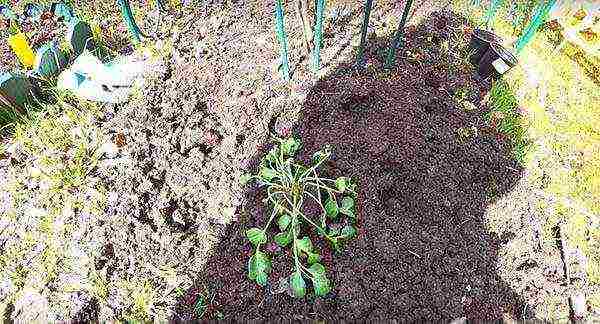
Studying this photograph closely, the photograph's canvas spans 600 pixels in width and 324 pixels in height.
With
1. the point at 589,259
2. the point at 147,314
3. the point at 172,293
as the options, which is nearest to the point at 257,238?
the point at 172,293

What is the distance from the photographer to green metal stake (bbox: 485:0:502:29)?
2.55m

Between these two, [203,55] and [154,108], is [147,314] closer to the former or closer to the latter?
[154,108]

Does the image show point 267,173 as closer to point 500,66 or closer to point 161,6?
point 500,66

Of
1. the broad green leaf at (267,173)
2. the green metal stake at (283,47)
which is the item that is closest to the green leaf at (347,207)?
the broad green leaf at (267,173)

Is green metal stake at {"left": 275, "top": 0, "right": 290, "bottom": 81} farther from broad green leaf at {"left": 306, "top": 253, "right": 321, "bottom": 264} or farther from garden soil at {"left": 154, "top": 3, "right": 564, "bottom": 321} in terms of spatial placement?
broad green leaf at {"left": 306, "top": 253, "right": 321, "bottom": 264}

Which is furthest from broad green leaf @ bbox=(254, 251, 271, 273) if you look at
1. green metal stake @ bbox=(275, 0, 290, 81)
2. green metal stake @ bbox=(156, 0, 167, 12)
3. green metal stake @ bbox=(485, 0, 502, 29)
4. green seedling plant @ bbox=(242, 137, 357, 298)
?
green metal stake @ bbox=(485, 0, 502, 29)

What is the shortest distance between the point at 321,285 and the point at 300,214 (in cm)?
33

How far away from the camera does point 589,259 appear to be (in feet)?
6.67

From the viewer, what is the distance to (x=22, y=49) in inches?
99.0

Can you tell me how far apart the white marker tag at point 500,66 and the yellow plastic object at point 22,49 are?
271 centimetres

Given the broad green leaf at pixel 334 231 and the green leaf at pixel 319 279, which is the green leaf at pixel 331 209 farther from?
the green leaf at pixel 319 279

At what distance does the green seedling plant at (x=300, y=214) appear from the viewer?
1864 mm

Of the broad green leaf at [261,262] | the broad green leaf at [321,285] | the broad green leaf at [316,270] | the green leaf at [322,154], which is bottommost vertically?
the broad green leaf at [321,285]

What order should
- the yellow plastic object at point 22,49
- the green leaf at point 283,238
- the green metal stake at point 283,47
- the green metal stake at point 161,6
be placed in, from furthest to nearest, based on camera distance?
the green metal stake at point 161,6, the yellow plastic object at point 22,49, the green metal stake at point 283,47, the green leaf at point 283,238
